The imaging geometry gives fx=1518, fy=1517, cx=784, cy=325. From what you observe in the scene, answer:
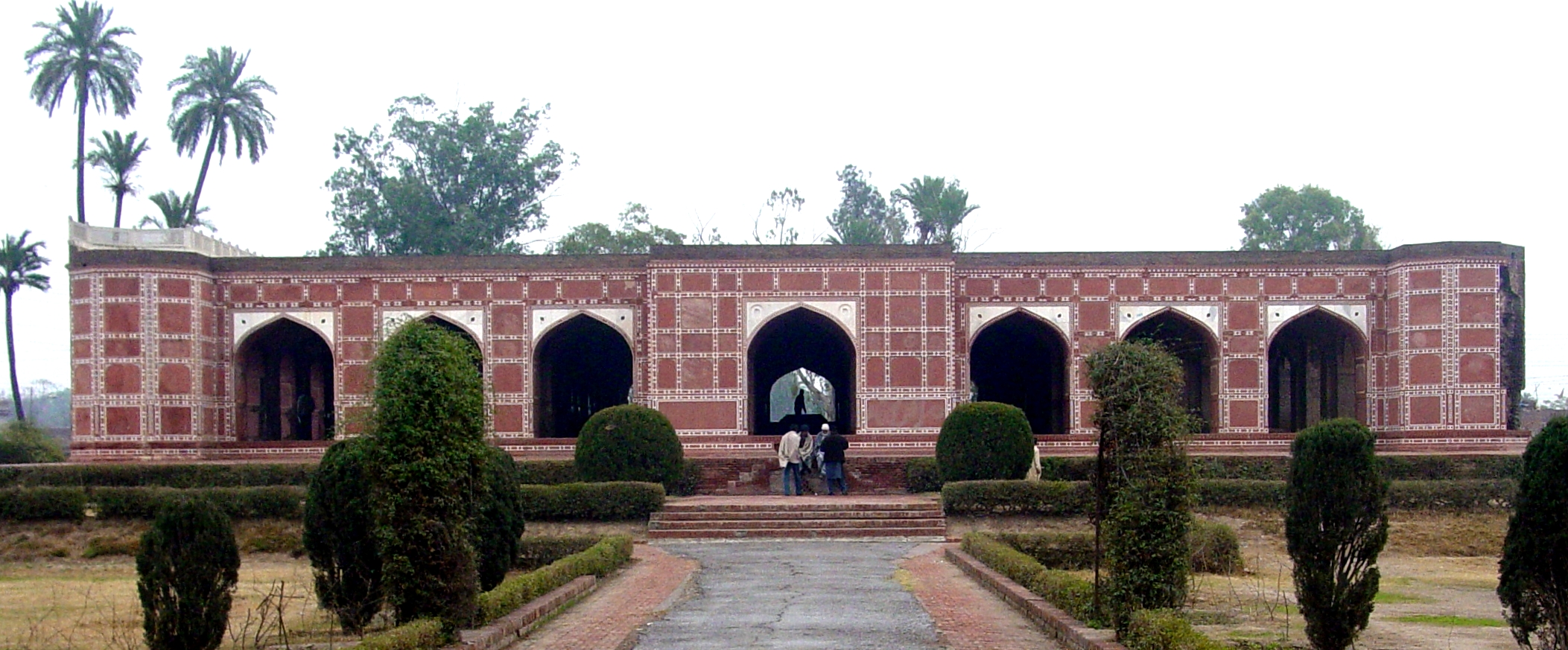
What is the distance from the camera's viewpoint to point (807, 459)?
23406 millimetres

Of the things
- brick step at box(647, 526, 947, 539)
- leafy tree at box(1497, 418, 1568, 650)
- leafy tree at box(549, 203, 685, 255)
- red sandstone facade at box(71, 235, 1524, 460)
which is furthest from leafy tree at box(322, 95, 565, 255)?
leafy tree at box(1497, 418, 1568, 650)

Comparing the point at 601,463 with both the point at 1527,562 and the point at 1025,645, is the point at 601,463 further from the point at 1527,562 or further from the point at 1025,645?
the point at 1527,562

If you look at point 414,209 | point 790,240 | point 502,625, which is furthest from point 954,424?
point 790,240

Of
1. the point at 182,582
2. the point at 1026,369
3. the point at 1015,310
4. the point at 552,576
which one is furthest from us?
the point at 1026,369

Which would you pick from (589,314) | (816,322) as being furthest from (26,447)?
(816,322)

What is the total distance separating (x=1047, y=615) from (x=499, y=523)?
4957mm

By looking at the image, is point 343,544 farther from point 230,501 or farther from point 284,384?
point 284,384

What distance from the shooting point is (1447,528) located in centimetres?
2020

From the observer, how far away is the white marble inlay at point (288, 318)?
2869 cm

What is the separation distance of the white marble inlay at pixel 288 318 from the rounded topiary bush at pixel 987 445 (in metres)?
13.0

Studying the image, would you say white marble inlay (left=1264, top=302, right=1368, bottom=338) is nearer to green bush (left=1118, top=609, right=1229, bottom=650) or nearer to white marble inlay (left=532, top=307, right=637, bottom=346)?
white marble inlay (left=532, top=307, right=637, bottom=346)

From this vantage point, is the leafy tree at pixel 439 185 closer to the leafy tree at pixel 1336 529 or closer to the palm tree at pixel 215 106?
the palm tree at pixel 215 106

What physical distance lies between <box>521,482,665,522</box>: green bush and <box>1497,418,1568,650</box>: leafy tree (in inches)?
493

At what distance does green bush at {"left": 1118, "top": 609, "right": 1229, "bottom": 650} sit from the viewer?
336 inches
